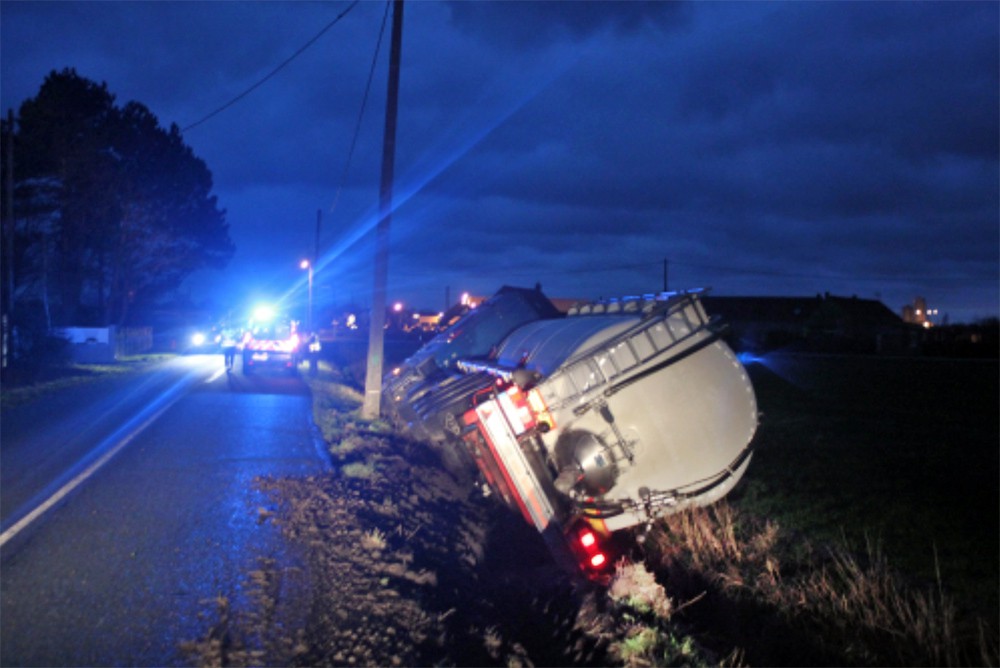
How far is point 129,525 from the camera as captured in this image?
326 inches

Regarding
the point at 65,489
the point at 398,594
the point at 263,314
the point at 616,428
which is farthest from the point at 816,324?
the point at 398,594

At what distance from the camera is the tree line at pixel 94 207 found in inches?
1561

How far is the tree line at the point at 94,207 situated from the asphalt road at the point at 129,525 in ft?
72.5

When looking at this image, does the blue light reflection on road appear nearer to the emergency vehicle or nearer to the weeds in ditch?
the emergency vehicle

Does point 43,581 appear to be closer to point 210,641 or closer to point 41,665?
point 41,665

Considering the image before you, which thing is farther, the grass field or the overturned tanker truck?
the grass field

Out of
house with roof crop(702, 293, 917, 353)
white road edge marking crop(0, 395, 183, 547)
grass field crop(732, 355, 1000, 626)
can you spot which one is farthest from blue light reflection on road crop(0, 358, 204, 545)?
house with roof crop(702, 293, 917, 353)

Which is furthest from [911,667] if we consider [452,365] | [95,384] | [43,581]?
[95,384]

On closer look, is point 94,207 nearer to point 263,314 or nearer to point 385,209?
point 263,314

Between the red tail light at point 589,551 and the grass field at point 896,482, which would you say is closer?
the red tail light at point 589,551

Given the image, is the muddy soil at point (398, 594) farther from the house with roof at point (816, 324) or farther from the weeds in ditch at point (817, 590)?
the house with roof at point (816, 324)

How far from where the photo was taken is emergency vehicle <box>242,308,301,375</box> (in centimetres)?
2786

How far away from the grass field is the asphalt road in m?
5.97

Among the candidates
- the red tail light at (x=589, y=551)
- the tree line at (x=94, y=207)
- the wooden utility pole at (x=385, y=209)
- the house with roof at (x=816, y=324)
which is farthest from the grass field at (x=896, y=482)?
the house with roof at (x=816, y=324)
